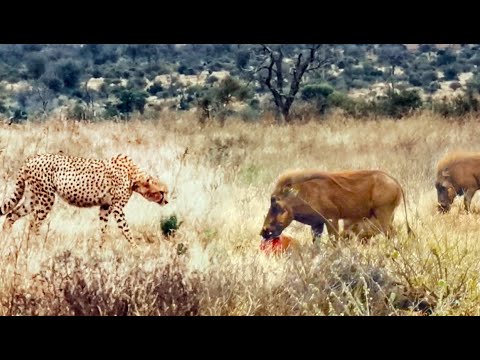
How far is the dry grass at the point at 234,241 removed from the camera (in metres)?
7.04

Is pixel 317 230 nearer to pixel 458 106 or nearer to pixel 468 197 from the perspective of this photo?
pixel 468 197

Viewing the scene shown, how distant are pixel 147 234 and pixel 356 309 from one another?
1865mm

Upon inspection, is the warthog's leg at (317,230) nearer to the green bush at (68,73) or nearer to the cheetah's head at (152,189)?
the cheetah's head at (152,189)

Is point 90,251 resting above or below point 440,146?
below

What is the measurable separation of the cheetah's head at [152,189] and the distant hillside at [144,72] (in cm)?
88

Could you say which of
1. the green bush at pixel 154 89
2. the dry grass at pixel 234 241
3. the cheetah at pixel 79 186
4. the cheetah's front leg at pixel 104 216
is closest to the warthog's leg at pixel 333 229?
the dry grass at pixel 234 241

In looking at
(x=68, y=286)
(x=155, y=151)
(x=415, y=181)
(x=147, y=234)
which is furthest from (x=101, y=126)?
(x=415, y=181)

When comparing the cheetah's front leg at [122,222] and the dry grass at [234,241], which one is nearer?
the dry grass at [234,241]

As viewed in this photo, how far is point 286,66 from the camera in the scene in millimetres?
9102

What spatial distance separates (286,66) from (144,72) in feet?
4.83

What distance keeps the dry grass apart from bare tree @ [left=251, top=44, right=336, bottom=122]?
36cm

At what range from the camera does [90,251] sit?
24.4 ft

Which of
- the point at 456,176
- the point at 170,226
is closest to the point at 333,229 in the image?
the point at 456,176
